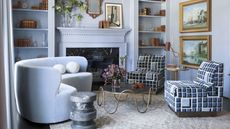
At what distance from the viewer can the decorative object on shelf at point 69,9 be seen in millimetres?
6949

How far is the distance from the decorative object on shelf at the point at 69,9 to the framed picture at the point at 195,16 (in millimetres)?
2765

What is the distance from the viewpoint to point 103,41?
24.6ft

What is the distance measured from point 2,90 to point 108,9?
5.59 m

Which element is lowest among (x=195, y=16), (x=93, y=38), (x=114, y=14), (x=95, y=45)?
(x=95, y=45)

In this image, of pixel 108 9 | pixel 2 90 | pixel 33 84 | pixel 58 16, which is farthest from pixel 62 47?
pixel 2 90

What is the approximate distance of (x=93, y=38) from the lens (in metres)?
7.39

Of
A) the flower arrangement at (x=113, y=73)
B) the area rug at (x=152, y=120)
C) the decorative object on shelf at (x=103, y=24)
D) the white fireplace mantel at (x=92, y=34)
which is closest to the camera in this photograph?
the area rug at (x=152, y=120)

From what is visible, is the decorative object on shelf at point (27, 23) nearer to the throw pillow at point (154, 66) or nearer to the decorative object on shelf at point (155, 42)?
the throw pillow at point (154, 66)

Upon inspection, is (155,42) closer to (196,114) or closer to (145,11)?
(145,11)

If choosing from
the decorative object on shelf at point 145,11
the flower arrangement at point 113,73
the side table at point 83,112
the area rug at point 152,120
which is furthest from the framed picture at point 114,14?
the side table at point 83,112

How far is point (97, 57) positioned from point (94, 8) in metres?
1.36

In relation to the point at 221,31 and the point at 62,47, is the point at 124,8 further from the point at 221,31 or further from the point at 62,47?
the point at 221,31

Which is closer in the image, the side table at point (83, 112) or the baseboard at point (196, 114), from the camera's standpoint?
the side table at point (83, 112)

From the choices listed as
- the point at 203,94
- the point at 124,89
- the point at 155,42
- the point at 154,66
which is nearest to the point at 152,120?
the point at 124,89
